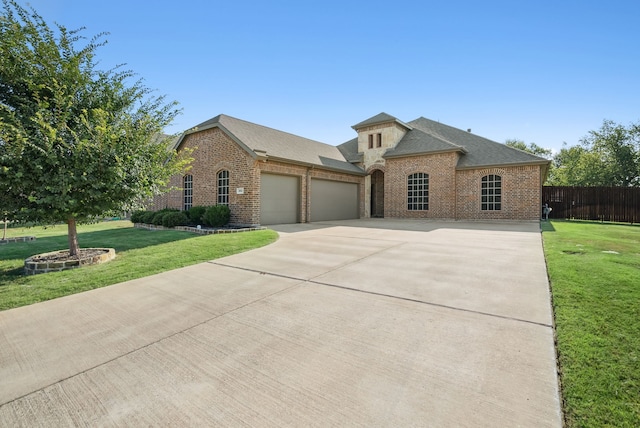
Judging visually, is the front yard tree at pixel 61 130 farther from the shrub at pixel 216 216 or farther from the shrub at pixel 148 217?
the shrub at pixel 148 217

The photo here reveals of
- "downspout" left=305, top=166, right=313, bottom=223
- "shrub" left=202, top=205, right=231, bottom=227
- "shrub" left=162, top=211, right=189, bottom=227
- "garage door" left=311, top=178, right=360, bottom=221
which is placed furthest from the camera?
"garage door" left=311, top=178, right=360, bottom=221

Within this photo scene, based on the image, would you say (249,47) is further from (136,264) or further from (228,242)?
(136,264)

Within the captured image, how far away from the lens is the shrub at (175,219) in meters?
12.6

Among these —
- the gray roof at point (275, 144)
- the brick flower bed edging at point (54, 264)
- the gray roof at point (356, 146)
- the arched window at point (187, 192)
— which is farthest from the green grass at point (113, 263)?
the arched window at point (187, 192)

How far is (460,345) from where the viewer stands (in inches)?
104

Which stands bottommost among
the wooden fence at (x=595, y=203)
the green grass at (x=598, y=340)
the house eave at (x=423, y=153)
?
the green grass at (x=598, y=340)

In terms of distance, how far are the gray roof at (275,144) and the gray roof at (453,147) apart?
2932 millimetres

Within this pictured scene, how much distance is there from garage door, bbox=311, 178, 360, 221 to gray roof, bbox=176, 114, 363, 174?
1001 millimetres

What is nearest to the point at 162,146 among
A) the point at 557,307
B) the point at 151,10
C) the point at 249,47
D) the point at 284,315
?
the point at 151,10

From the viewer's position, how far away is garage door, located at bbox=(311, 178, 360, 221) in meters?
15.4

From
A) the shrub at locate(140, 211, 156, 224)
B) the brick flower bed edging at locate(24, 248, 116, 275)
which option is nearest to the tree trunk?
the brick flower bed edging at locate(24, 248, 116, 275)

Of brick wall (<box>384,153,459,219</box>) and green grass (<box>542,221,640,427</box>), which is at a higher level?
brick wall (<box>384,153,459,219</box>)

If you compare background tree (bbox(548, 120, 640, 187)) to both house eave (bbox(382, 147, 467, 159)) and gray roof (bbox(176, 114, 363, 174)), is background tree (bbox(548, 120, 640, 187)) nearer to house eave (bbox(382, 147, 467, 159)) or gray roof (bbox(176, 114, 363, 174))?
house eave (bbox(382, 147, 467, 159))

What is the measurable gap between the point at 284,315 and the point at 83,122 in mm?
5567
